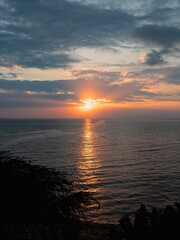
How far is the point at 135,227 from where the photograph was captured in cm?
918

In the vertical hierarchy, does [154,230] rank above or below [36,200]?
below

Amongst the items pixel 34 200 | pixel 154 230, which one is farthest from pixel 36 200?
pixel 154 230

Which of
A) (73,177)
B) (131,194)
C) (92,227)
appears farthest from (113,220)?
(73,177)

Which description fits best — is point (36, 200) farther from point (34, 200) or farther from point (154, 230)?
point (154, 230)

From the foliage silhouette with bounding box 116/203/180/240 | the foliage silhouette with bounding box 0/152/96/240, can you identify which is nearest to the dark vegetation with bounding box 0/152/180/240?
the foliage silhouette with bounding box 0/152/96/240

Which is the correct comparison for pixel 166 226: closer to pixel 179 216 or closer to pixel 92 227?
pixel 179 216

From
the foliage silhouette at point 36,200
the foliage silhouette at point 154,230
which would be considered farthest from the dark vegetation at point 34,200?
the foliage silhouette at point 154,230

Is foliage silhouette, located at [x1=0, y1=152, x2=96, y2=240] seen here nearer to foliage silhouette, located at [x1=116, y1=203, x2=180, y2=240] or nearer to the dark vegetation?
the dark vegetation

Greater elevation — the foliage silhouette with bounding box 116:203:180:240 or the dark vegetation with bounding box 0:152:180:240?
the dark vegetation with bounding box 0:152:180:240

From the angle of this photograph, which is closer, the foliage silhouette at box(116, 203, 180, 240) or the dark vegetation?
the dark vegetation

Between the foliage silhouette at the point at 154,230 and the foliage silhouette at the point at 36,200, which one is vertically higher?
the foliage silhouette at the point at 36,200

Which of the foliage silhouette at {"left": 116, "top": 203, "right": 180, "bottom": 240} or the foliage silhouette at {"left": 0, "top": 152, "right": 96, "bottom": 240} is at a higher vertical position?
the foliage silhouette at {"left": 0, "top": 152, "right": 96, "bottom": 240}

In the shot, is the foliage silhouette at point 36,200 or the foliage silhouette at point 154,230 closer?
the foliage silhouette at point 36,200

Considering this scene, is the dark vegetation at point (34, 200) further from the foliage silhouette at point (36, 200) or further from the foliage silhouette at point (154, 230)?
the foliage silhouette at point (154, 230)
